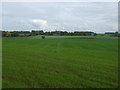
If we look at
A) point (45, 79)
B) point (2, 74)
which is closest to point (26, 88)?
point (45, 79)

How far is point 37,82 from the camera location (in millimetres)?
5820

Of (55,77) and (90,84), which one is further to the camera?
(55,77)

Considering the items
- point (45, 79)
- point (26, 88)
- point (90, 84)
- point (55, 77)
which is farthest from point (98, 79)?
point (26, 88)

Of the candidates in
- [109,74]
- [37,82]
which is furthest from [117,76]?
[37,82]

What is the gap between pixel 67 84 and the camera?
18.5 ft

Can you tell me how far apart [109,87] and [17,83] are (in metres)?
3.83

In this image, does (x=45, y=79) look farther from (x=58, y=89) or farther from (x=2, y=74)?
(x=2, y=74)

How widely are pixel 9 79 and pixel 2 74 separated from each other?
3.24 ft

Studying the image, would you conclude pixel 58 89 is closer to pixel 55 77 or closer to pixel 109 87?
pixel 55 77

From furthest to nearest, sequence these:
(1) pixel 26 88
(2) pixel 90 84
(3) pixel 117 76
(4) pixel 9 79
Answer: (3) pixel 117 76, (4) pixel 9 79, (2) pixel 90 84, (1) pixel 26 88

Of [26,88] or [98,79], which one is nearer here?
[26,88]

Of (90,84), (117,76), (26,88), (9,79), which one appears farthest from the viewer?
(117,76)

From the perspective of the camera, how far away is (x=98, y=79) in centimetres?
628

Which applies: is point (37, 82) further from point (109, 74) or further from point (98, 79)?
point (109, 74)
